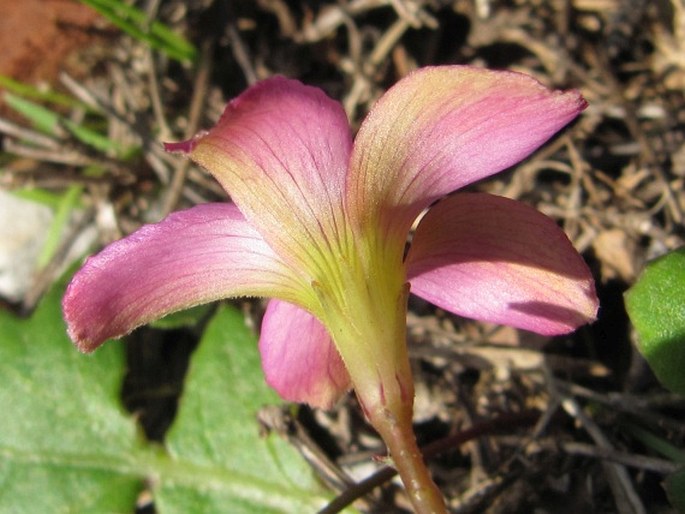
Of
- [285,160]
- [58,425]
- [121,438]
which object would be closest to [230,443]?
[121,438]

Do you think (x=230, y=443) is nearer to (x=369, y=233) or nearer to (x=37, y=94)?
(x=369, y=233)

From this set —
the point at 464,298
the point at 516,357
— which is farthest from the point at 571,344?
the point at 464,298

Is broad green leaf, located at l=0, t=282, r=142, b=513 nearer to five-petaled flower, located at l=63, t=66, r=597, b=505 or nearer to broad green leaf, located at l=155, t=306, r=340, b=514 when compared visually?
broad green leaf, located at l=155, t=306, r=340, b=514

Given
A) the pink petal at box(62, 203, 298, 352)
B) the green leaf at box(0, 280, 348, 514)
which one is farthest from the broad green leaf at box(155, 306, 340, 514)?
the pink petal at box(62, 203, 298, 352)

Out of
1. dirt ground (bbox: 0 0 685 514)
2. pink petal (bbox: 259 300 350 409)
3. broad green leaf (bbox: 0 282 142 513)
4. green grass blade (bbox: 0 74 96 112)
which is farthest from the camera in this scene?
green grass blade (bbox: 0 74 96 112)

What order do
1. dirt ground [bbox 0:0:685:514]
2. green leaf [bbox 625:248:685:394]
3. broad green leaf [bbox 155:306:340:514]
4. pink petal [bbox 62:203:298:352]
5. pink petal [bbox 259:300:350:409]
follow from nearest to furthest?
pink petal [bbox 62:203:298:352]
green leaf [bbox 625:248:685:394]
pink petal [bbox 259:300:350:409]
dirt ground [bbox 0:0:685:514]
broad green leaf [bbox 155:306:340:514]

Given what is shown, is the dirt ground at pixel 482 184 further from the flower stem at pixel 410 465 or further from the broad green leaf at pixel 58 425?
the flower stem at pixel 410 465

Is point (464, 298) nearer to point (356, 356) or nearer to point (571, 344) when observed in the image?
point (356, 356)
